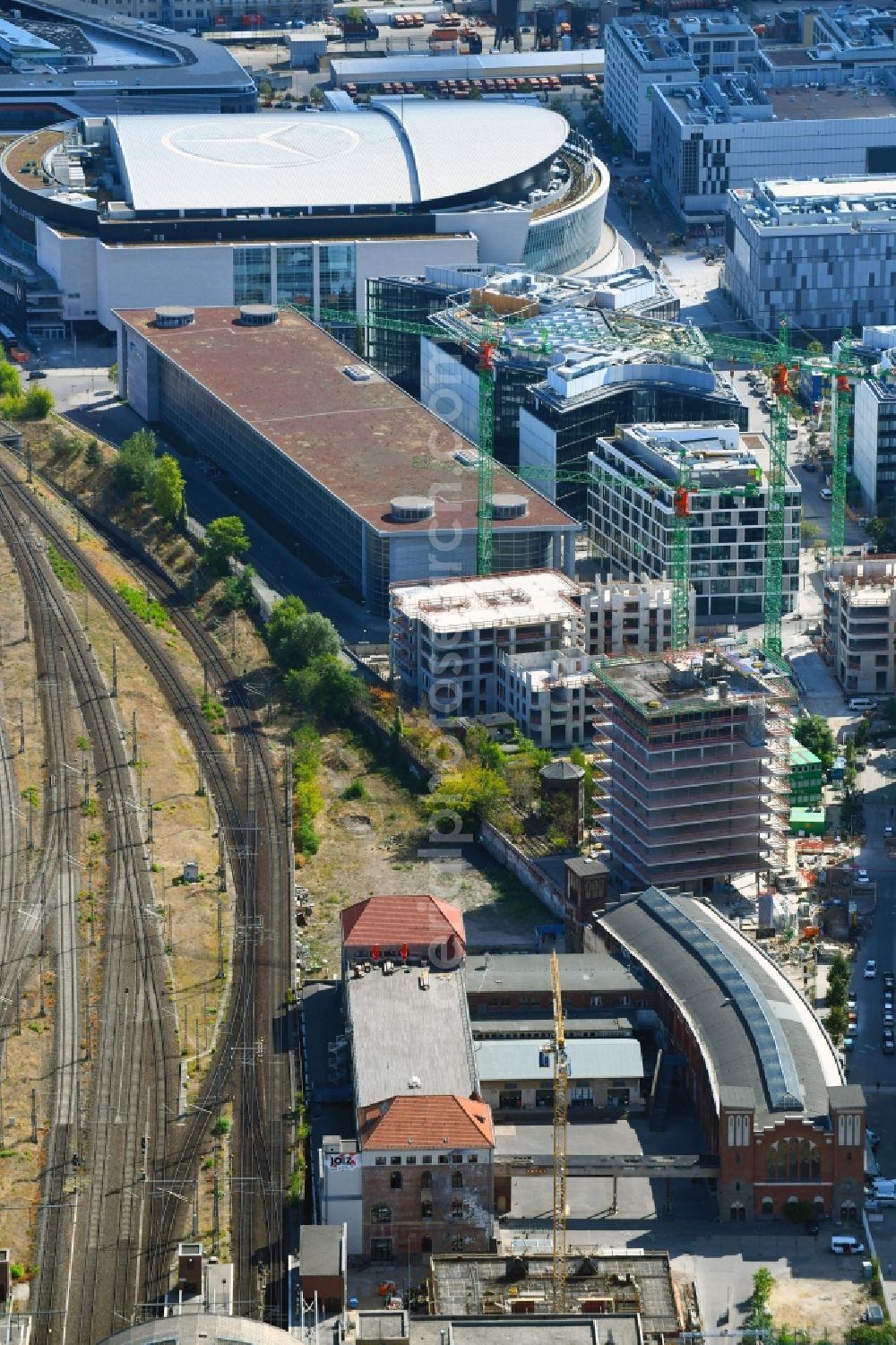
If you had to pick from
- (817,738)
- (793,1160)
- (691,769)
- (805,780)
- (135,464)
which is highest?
(135,464)

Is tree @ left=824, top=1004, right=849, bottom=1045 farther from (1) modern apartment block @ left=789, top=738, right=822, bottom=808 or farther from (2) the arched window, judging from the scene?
(1) modern apartment block @ left=789, top=738, right=822, bottom=808

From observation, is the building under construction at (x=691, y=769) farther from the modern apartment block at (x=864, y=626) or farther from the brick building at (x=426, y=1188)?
the brick building at (x=426, y=1188)

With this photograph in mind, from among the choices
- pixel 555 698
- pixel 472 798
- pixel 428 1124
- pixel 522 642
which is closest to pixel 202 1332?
pixel 428 1124

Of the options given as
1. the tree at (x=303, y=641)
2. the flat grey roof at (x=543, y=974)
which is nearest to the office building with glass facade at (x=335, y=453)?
the tree at (x=303, y=641)

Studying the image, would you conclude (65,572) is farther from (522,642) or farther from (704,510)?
(704,510)

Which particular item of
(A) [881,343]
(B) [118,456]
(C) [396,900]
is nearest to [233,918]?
(C) [396,900]
